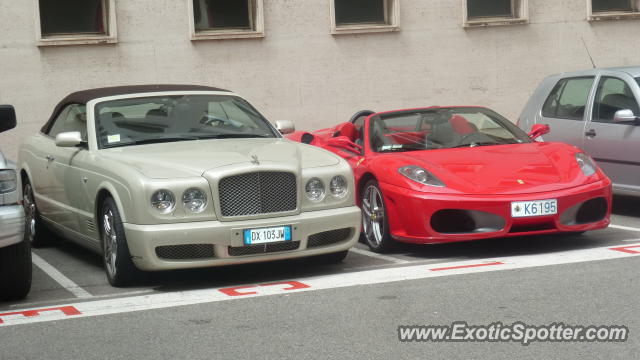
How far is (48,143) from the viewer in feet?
→ 34.6

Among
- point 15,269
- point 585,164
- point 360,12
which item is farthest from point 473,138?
point 360,12

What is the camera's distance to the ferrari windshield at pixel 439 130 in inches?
404

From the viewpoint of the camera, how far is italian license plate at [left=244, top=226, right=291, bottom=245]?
810 centimetres

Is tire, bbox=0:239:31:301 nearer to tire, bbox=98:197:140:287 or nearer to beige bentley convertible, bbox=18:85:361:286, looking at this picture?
beige bentley convertible, bbox=18:85:361:286

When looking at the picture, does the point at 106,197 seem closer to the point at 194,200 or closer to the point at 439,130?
the point at 194,200

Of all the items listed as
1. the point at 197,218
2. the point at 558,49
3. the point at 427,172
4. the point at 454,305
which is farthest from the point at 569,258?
the point at 558,49

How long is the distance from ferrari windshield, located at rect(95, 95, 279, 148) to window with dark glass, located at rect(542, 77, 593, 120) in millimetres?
3927

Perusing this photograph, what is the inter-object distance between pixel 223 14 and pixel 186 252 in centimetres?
1074

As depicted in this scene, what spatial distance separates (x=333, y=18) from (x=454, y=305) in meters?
12.0

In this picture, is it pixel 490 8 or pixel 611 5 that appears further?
pixel 611 5

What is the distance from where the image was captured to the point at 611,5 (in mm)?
20156

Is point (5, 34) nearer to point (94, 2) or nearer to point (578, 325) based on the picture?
point (94, 2)

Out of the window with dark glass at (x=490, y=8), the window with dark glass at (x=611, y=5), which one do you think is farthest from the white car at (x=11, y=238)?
the window with dark glass at (x=611, y=5)

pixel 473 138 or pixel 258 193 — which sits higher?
pixel 473 138
